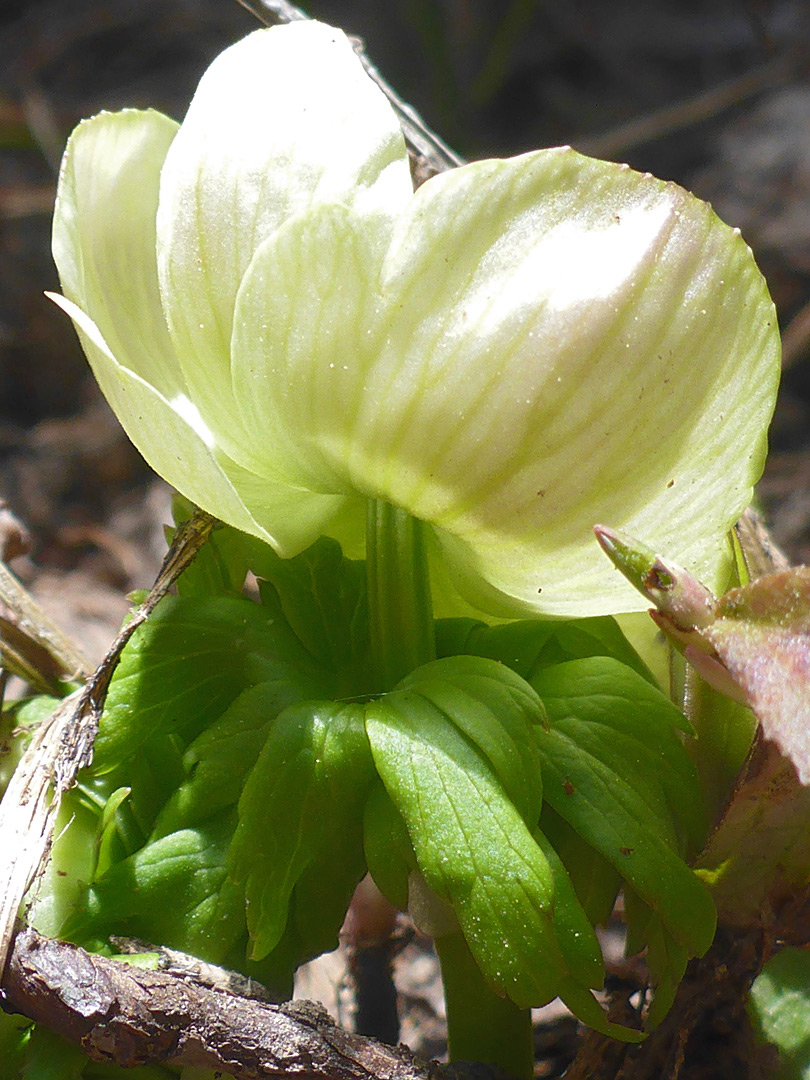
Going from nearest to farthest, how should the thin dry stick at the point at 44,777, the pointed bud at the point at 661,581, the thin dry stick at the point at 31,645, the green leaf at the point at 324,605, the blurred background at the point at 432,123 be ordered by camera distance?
the pointed bud at the point at 661,581
the thin dry stick at the point at 44,777
the green leaf at the point at 324,605
the thin dry stick at the point at 31,645
the blurred background at the point at 432,123

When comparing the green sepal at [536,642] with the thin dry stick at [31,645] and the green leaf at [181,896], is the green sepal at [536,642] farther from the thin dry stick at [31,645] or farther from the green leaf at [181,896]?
the thin dry stick at [31,645]

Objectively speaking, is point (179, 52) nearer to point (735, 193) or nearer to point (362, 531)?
A: point (735, 193)

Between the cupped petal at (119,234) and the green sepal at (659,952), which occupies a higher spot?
the cupped petal at (119,234)

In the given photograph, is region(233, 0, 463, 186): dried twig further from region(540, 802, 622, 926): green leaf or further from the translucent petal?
region(540, 802, 622, 926): green leaf

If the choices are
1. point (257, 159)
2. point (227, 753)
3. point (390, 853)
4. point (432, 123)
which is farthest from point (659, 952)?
point (432, 123)

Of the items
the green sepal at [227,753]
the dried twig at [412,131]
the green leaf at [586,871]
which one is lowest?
the green leaf at [586,871]

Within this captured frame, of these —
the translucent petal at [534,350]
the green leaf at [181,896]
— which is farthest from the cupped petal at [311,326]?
the green leaf at [181,896]

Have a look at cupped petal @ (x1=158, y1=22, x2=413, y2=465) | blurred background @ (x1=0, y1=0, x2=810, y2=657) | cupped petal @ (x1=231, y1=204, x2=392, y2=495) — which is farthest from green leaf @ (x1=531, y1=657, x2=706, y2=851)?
blurred background @ (x1=0, y1=0, x2=810, y2=657)
